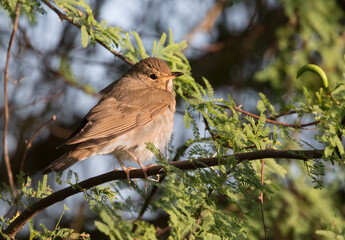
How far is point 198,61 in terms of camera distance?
680 centimetres

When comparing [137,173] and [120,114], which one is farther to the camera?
[120,114]

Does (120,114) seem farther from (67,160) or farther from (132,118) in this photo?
(67,160)

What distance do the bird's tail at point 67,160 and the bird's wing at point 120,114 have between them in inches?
3.4

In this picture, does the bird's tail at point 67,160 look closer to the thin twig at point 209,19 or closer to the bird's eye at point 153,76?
the bird's eye at point 153,76

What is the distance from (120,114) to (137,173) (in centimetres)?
116

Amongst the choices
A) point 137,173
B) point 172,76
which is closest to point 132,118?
point 172,76

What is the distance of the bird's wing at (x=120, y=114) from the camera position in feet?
13.1

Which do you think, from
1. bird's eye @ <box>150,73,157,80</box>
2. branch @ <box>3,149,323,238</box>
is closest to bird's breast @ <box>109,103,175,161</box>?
bird's eye @ <box>150,73,157,80</box>

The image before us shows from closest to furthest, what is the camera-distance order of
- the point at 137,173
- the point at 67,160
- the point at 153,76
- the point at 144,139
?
the point at 137,173, the point at 67,160, the point at 144,139, the point at 153,76

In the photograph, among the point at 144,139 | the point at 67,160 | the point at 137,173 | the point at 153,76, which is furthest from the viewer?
the point at 153,76

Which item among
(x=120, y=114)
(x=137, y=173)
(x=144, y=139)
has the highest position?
(x=120, y=114)

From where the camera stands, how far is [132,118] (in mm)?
4488

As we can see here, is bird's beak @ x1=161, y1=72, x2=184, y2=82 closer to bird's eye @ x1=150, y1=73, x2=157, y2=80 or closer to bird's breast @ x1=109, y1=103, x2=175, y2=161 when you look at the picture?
bird's eye @ x1=150, y1=73, x2=157, y2=80

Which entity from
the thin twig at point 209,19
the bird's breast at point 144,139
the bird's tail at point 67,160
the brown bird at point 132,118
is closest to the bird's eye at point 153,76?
the brown bird at point 132,118
